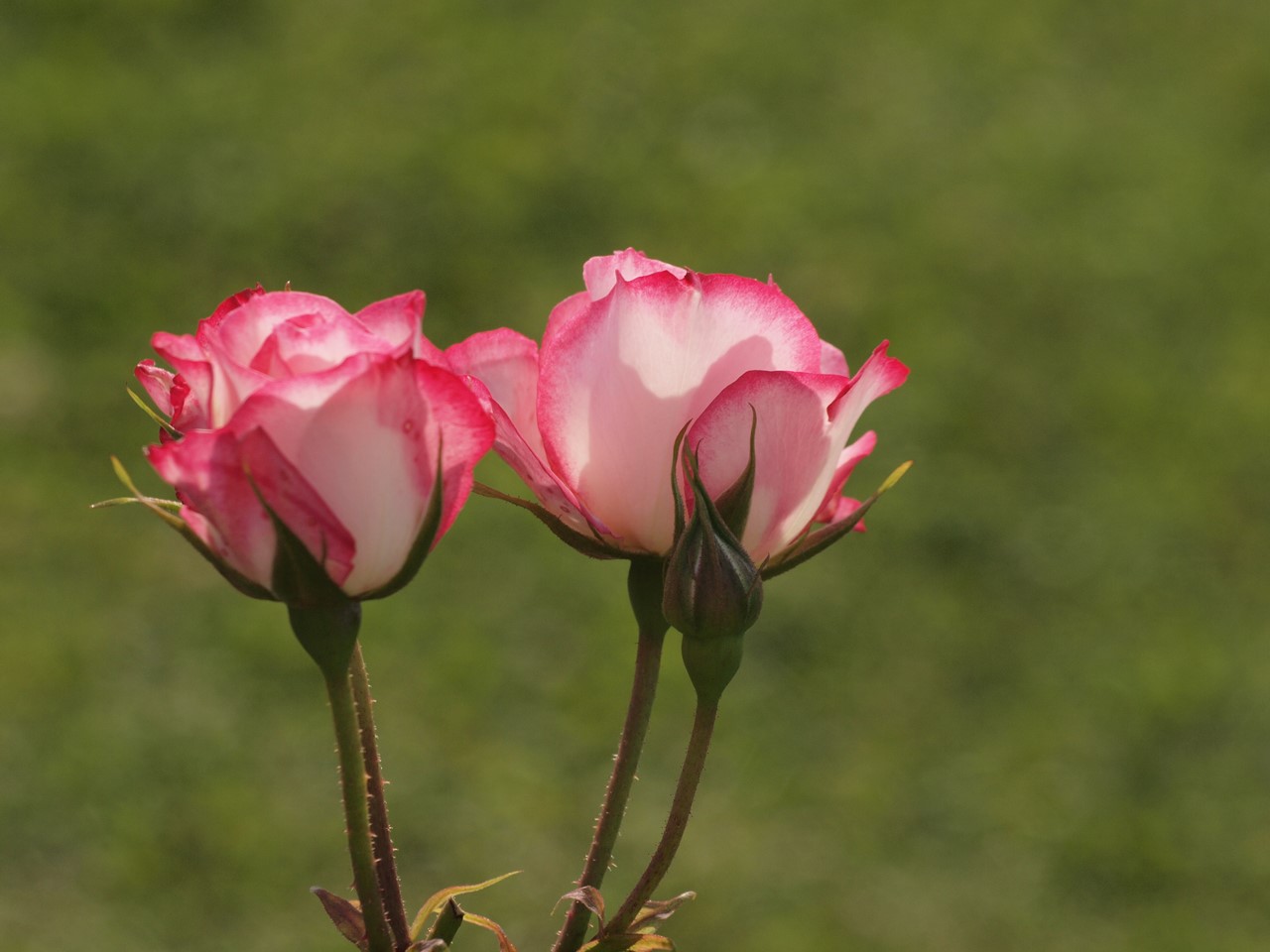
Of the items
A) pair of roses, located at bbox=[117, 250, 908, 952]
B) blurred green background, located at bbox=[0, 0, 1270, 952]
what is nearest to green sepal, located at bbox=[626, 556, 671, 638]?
pair of roses, located at bbox=[117, 250, 908, 952]

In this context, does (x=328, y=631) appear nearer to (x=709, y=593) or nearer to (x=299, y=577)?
(x=299, y=577)

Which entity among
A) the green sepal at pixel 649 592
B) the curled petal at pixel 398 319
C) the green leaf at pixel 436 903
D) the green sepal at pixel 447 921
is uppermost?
the curled petal at pixel 398 319

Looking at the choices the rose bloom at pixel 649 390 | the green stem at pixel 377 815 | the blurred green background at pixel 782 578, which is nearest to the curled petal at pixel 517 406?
the rose bloom at pixel 649 390

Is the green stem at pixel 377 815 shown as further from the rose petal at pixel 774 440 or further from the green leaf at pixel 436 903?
the rose petal at pixel 774 440

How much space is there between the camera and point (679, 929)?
8.87ft

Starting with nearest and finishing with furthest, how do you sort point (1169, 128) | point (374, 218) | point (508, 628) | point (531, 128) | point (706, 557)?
point (706, 557)
point (508, 628)
point (374, 218)
point (531, 128)
point (1169, 128)

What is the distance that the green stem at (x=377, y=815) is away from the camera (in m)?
0.70

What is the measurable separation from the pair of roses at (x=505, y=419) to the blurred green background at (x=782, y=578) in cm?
203

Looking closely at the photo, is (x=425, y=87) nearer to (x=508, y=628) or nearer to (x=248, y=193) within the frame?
(x=248, y=193)

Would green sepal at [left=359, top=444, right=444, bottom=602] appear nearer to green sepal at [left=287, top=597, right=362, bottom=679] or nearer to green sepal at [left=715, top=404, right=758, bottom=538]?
green sepal at [left=287, top=597, right=362, bottom=679]

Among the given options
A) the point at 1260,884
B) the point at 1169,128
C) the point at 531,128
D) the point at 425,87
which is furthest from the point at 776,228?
the point at 1260,884

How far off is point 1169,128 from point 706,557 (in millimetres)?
4304

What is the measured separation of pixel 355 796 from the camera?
663 millimetres

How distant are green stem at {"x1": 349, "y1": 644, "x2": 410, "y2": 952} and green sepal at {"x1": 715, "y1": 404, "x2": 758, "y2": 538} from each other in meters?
0.16
